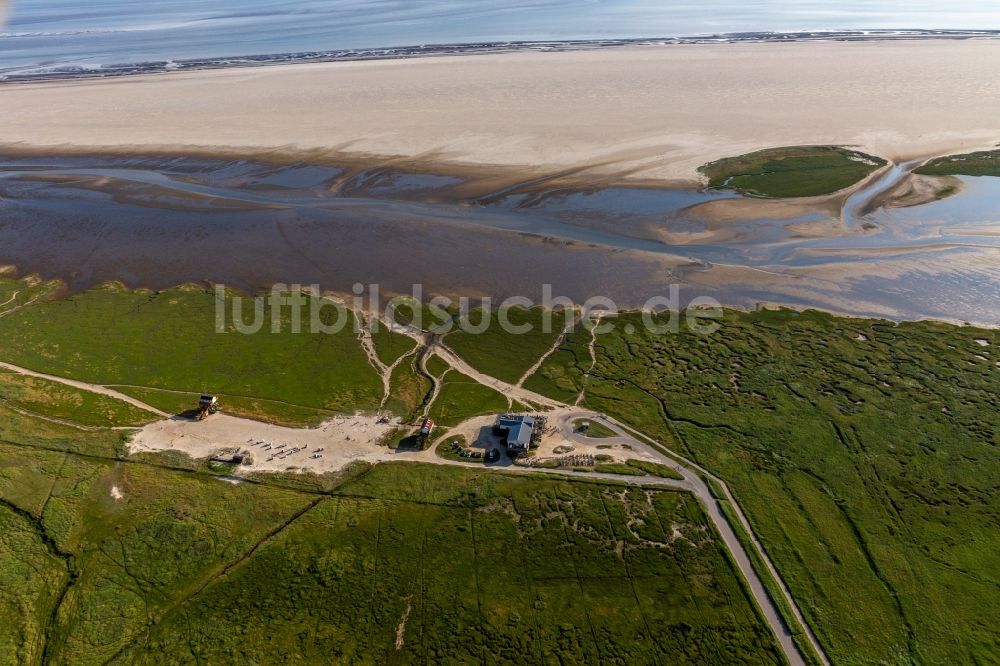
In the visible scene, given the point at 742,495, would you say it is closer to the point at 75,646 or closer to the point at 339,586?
the point at 339,586

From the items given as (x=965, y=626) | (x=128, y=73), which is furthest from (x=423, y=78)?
(x=965, y=626)

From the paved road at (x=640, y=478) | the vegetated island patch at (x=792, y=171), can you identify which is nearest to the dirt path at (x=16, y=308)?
the paved road at (x=640, y=478)

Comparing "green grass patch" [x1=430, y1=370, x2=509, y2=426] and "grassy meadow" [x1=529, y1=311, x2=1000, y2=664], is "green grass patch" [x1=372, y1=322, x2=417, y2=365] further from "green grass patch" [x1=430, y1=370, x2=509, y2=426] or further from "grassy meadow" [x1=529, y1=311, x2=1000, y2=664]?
"grassy meadow" [x1=529, y1=311, x2=1000, y2=664]

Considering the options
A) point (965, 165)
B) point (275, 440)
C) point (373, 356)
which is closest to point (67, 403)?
point (275, 440)

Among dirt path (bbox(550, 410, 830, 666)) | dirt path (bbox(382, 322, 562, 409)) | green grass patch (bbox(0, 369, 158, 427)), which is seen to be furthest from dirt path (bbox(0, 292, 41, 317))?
dirt path (bbox(550, 410, 830, 666))

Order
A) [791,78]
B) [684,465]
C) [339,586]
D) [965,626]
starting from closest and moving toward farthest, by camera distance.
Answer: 1. [965,626]
2. [339,586]
3. [684,465]
4. [791,78]

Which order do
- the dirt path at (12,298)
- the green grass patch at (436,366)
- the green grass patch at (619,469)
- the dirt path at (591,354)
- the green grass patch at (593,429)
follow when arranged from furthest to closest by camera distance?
the dirt path at (12,298) → the green grass patch at (436,366) → the dirt path at (591,354) → the green grass patch at (593,429) → the green grass patch at (619,469)

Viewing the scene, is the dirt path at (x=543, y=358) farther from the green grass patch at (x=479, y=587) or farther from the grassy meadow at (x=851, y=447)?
the green grass patch at (x=479, y=587)
